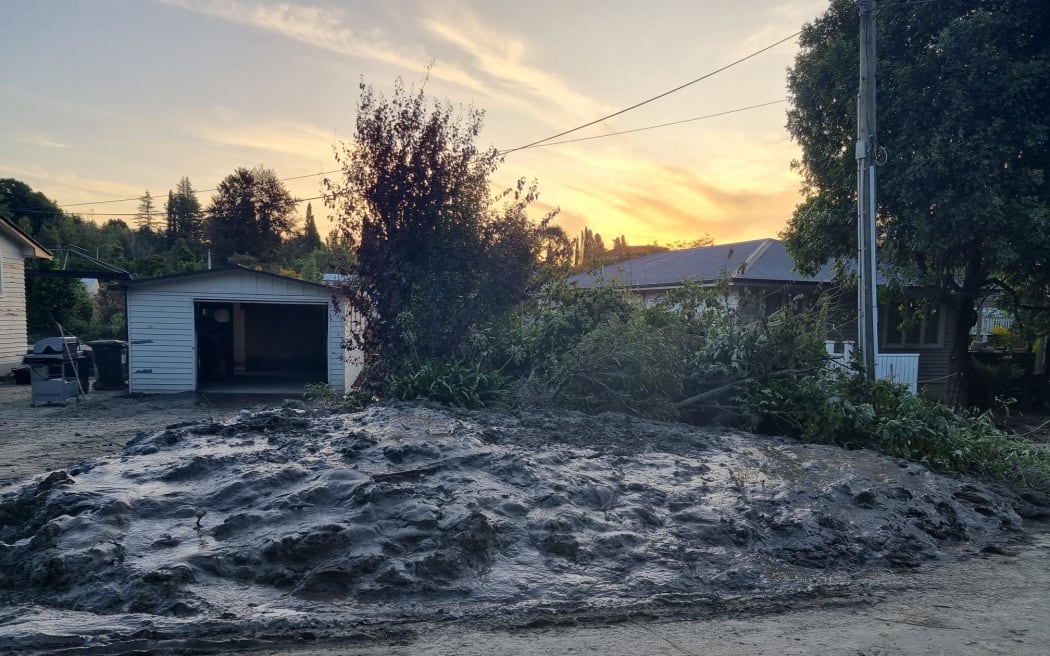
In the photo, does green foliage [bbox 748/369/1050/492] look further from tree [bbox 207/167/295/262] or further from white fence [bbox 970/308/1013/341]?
tree [bbox 207/167/295/262]

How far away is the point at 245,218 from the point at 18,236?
30.0 meters

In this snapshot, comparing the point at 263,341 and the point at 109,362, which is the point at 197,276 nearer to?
the point at 109,362

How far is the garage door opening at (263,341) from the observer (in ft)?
72.9

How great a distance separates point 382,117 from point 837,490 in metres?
9.07

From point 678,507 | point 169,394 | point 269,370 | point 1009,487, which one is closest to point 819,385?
point 1009,487

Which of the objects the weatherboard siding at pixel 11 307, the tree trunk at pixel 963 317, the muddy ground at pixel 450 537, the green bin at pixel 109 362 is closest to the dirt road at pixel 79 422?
the green bin at pixel 109 362

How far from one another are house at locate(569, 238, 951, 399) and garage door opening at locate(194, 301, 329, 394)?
35.3 feet

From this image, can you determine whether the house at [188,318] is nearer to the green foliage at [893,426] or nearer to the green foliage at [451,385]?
the green foliage at [451,385]

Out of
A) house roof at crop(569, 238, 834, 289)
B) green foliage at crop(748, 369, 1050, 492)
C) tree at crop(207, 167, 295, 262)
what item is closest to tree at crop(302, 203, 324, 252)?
tree at crop(207, 167, 295, 262)

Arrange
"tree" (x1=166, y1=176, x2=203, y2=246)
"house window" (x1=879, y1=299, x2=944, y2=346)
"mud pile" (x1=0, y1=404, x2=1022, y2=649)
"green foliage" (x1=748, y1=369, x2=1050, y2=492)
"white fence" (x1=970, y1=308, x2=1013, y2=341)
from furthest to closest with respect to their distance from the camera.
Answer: "tree" (x1=166, y1=176, x2=203, y2=246) → "white fence" (x1=970, y1=308, x2=1013, y2=341) → "house window" (x1=879, y1=299, x2=944, y2=346) → "green foliage" (x1=748, y1=369, x2=1050, y2=492) → "mud pile" (x1=0, y1=404, x2=1022, y2=649)

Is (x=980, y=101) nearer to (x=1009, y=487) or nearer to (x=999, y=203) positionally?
(x=999, y=203)

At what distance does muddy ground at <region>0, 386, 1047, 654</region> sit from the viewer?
409 cm

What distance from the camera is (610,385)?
1005 cm

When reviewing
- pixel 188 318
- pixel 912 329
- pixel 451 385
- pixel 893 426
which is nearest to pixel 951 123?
pixel 893 426
